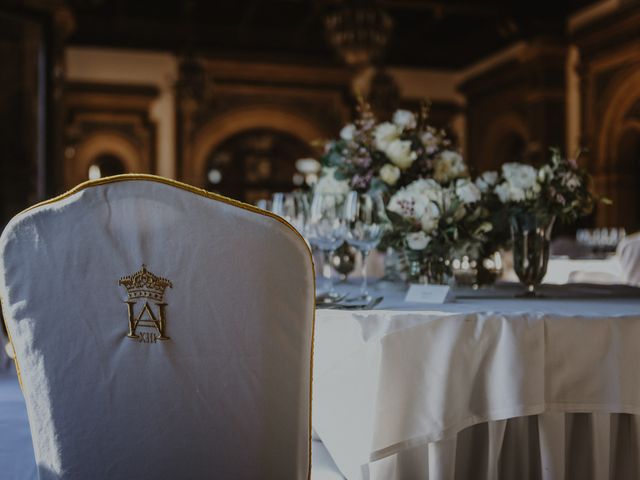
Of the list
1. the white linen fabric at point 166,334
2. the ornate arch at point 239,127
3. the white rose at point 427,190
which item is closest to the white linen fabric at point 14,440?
the white linen fabric at point 166,334

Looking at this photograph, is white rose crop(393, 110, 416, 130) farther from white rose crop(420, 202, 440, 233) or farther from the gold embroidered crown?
the gold embroidered crown

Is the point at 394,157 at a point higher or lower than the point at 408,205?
higher

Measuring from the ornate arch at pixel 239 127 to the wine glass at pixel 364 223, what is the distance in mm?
9508

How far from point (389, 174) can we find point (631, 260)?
6.41ft

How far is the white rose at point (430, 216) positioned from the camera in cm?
211

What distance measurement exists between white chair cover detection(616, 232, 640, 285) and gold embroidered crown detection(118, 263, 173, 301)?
3189 millimetres

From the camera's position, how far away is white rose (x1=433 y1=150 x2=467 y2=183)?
99.6 inches

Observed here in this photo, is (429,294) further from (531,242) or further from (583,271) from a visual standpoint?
(583,271)

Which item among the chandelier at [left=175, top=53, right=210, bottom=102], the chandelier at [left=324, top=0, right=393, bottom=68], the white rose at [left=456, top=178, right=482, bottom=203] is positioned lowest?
the white rose at [left=456, top=178, right=482, bottom=203]

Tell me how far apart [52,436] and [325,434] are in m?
0.65

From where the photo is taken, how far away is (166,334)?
116 centimetres

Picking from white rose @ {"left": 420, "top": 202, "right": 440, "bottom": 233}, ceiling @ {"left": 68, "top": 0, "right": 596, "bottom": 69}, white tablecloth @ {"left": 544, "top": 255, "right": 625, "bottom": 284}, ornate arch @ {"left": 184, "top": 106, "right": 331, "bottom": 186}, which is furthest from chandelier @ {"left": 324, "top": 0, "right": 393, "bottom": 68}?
ornate arch @ {"left": 184, "top": 106, "right": 331, "bottom": 186}

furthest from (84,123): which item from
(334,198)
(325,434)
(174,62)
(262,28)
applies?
(325,434)

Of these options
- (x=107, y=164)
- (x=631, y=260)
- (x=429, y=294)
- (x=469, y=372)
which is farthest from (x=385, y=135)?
(x=107, y=164)
